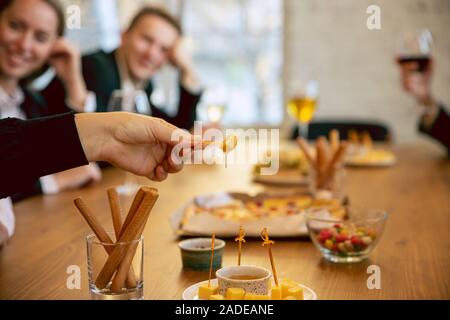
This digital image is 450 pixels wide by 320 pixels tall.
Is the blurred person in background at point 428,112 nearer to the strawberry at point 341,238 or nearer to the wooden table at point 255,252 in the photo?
the wooden table at point 255,252

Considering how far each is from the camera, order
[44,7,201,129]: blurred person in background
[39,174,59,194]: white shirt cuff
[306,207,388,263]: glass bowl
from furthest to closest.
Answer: [44,7,201,129]: blurred person in background
[39,174,59,194]: white shirt cuff
[306,207,388,263]: glass bowl

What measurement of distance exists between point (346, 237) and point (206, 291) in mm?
374

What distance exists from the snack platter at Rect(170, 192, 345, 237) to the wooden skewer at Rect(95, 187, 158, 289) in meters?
0.42

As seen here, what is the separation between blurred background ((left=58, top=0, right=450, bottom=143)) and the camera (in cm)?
461

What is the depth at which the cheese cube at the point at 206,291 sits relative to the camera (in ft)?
2.64

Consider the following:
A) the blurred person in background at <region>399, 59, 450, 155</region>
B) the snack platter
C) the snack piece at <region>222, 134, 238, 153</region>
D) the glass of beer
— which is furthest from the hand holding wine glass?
the snack piece at <region>222, 134, 238, 153</region>

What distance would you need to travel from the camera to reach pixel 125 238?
81 cm

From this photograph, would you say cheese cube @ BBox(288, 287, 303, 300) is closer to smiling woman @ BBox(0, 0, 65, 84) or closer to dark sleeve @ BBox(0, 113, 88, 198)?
dark sleeve @ BBox(0, 113, 88, 198)

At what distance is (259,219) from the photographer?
48.5 inches

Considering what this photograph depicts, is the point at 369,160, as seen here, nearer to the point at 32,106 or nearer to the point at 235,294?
the point at 32,106

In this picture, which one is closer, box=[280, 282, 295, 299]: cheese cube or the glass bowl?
box=[280, 282, 295, 299]: cheese cube
